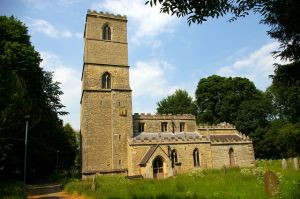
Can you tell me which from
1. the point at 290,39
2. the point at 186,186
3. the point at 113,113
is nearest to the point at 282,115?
the point at 113,113

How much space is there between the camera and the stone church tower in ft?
91.4

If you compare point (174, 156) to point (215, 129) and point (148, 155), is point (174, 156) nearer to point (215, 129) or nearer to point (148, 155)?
point (148, 155)

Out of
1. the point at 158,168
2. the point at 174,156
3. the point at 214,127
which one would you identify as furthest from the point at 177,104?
the point at 158,168

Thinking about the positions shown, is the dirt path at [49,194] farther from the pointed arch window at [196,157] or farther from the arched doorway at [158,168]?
the pointed arch window at [196,157]

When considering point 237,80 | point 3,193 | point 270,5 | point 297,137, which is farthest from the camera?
point 237,80

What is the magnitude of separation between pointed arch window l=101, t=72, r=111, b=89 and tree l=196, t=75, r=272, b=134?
1897 cm

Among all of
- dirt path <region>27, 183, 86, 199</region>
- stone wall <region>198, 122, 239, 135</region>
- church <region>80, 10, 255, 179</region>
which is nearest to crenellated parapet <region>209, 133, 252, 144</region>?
church <region>80, 10, 255, 179</region>

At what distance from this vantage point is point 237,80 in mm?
45000

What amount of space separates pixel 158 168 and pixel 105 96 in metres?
9.01

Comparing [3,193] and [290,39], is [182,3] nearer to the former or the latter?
[290,39]

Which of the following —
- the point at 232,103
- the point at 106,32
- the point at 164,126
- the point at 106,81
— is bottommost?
the point at 164,126

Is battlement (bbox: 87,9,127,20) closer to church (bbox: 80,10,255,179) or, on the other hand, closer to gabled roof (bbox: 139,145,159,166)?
church (bbox: 80,10,255,179)

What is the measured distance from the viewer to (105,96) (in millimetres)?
29750

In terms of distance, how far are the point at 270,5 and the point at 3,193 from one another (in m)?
14.7
